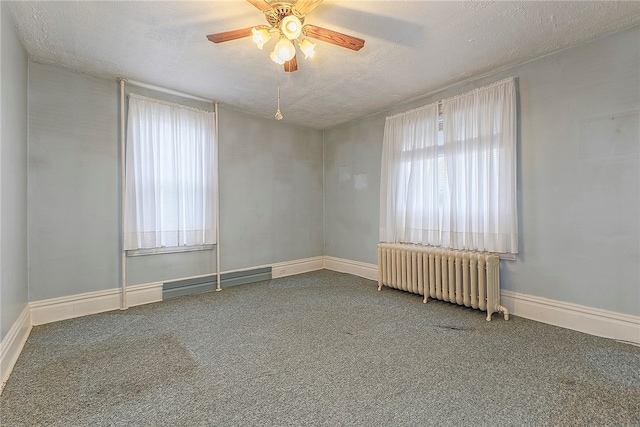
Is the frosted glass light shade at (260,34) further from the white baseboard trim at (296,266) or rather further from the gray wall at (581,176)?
the white baseboard trim at (296,266)

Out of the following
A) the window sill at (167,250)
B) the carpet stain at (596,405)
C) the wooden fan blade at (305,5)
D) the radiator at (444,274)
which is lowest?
the carpet stain at (596,405)

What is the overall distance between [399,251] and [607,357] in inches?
81.7

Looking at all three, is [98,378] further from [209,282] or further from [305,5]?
[305,5]

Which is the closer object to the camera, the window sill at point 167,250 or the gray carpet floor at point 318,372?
the gray carpet floor at point 318,372

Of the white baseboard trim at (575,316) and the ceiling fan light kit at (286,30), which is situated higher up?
the ceiling fan light kit at (286,30)

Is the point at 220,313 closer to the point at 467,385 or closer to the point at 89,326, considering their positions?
the point at 89,326

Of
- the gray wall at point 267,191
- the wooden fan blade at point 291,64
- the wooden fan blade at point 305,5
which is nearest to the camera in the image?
the wooden fan blade at point 305,5

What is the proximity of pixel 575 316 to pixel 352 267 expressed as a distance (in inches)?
115

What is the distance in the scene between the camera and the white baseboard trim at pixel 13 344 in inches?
76.7

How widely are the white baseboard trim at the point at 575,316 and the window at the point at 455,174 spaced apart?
0.56 meters

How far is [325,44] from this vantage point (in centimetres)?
264

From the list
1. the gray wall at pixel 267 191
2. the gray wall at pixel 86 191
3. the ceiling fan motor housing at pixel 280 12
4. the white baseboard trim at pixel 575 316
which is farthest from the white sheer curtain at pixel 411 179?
the ceiling fan motor housing at pixel 280 12

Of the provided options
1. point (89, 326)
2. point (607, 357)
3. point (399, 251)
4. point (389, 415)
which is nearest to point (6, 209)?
point (89, 326)

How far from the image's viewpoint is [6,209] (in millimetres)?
2119
